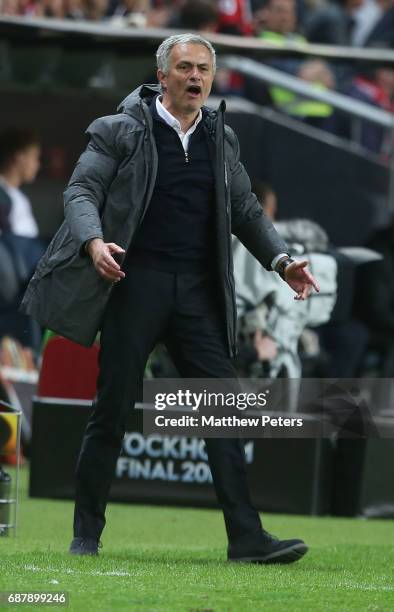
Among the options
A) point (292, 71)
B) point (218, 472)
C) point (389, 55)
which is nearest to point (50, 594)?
point (218, 472)

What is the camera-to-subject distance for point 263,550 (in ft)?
22.6

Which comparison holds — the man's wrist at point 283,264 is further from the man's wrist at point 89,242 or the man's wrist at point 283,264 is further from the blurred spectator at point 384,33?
the blurred spectator at point 384,33

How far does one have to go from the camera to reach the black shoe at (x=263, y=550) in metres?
6.90

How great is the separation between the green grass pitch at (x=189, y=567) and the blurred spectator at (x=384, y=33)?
32.2ft

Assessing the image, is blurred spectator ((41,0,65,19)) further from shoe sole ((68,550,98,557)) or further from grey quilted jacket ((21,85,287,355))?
shoe sole ((68,550,98,557))

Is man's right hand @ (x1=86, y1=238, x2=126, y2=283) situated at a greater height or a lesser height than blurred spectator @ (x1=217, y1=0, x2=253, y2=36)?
lesser

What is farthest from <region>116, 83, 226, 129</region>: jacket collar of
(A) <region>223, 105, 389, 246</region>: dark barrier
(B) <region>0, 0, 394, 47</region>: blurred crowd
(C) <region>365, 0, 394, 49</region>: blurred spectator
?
(C) <region>365, 0, 394, 49</region>: blurred spectator

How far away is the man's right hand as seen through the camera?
6301 millimetres

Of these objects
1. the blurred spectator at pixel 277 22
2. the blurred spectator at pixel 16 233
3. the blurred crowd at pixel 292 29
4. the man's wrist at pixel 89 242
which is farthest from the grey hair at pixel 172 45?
the blurred spectator at pixel 277 22

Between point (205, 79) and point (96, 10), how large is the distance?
826 cm

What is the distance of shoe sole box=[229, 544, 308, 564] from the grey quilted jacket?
114 centimetres

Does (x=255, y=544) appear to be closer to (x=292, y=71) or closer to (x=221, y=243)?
(x=221, y=243)

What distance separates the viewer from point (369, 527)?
9.31m

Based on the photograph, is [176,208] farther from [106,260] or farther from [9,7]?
[9,7]
